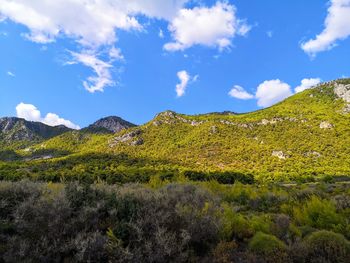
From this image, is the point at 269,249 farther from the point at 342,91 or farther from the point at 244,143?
the point at 342,91

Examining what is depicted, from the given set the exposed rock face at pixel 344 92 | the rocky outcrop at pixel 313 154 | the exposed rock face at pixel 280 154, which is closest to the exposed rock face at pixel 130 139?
the exposed rock face at pixel 280 154

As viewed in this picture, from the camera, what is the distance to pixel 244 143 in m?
127

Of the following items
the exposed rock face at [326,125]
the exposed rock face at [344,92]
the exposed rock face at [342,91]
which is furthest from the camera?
the exposed rock face at [342,91]

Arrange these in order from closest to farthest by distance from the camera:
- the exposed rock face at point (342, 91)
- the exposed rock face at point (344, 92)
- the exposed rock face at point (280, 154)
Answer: the exposed rock face at point (280, 154)
the exposed rock face at point (344, 92)
the exposed rock face at point (342, 91)

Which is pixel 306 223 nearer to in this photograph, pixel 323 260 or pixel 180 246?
pixel 323 260

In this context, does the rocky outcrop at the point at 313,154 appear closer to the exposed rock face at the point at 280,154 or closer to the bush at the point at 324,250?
the exposed rock face at the point at 280,154

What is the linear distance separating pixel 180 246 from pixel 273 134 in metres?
132

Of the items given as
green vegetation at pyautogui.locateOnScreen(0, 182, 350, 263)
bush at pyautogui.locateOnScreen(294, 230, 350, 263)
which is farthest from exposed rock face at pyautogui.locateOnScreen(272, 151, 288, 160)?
bush at pyautogui.locateOnScreen(294, 230, 350, 263)

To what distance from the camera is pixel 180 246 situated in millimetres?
6633

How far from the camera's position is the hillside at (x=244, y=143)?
10112cm

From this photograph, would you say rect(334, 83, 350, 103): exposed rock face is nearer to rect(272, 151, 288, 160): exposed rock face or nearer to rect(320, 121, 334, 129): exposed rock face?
rect(320, 121, 334, 129): exposed rock face

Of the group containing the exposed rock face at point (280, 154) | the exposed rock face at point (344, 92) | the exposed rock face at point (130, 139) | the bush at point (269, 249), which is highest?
the exposed rock face at point (344, 92)

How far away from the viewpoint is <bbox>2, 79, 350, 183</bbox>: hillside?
101 metres

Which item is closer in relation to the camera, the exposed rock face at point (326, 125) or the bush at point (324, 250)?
the bush at point (324, 250)
